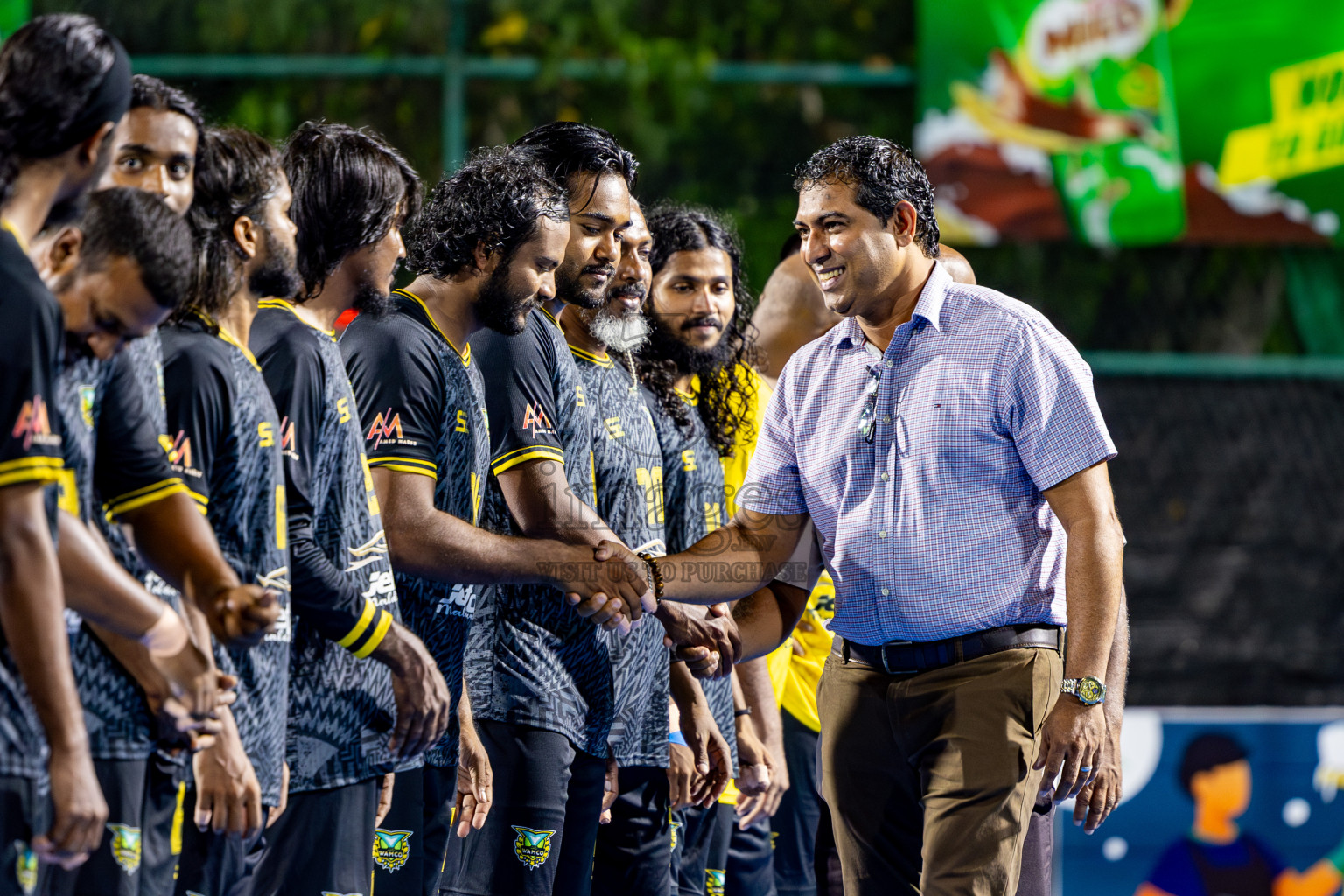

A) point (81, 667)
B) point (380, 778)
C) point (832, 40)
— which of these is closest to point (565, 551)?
point (380, 778)

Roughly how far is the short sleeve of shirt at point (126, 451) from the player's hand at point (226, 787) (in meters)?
0.44

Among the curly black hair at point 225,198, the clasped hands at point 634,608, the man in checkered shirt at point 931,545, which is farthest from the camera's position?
the clasped hands at point 634,608

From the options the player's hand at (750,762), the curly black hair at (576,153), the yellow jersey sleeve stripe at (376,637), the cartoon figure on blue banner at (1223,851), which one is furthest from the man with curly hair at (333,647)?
the cartoon figure on blue banner at (1223,851)

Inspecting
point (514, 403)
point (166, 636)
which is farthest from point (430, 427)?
point (166, 636)

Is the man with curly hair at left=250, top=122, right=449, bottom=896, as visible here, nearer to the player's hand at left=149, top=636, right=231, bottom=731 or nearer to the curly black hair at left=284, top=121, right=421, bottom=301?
the curly black hair at left=284, top=121, right=421, bottom=301

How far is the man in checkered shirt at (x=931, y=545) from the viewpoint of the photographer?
119 inches

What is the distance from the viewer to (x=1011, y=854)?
3.03m

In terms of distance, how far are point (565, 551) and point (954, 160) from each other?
4.39 m

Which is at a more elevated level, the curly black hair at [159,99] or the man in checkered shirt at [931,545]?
the curly black hair at [159,99]

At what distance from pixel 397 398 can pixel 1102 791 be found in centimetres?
168

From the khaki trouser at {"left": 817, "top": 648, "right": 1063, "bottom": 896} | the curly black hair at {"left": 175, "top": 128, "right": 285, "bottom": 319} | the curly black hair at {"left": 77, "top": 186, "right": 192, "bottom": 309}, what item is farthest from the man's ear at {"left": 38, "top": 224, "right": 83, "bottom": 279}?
the khaki trouser at {"left": 817, "top": 648, "right": 1063, "bottom": 896}

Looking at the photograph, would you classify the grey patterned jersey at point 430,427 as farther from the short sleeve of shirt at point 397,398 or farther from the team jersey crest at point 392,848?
the team jersey crest at point 392,848

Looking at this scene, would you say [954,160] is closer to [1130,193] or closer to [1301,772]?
[1130,193]

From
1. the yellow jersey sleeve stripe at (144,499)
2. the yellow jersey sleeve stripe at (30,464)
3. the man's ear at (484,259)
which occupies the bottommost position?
the yellow jersey sleeve stripe at (144,499)
